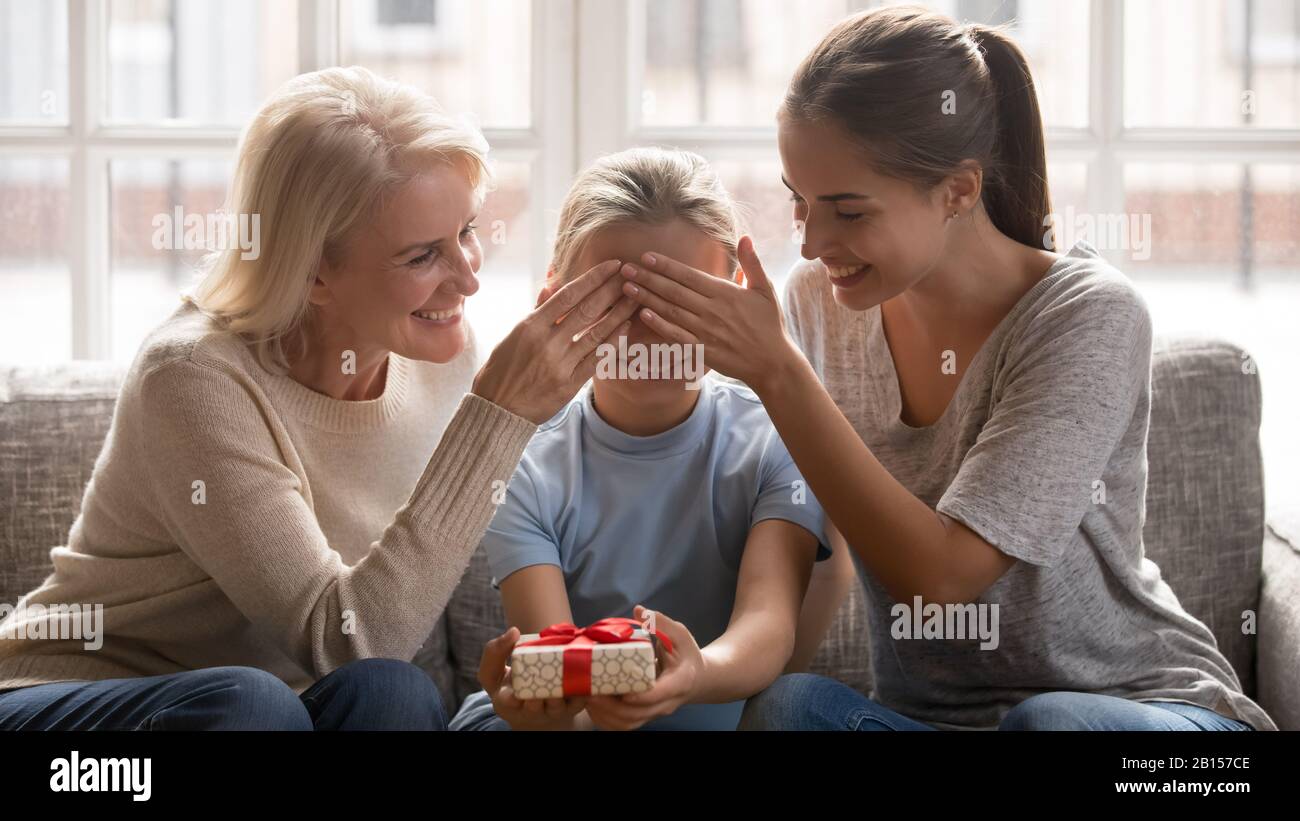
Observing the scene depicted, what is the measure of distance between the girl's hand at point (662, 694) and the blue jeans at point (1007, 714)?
10 centimetres

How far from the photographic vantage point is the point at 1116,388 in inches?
53.0

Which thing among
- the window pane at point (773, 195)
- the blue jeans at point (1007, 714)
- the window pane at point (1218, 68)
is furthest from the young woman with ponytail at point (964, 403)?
the window pane at point (1218, 68)

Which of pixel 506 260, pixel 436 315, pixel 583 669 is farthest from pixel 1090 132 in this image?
pixel 583 669

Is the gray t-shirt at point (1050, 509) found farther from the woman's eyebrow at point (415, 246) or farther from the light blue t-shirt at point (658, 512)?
the woman's eyebrow at point (415, 246)

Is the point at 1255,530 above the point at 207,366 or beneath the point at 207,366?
beneath

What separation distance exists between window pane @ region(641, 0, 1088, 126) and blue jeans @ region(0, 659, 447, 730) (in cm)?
127

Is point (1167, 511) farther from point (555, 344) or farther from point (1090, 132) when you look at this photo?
point (555, 344)

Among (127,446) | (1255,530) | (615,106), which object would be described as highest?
(615,106)

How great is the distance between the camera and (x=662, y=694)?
1.21 m

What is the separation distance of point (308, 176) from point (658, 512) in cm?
57
